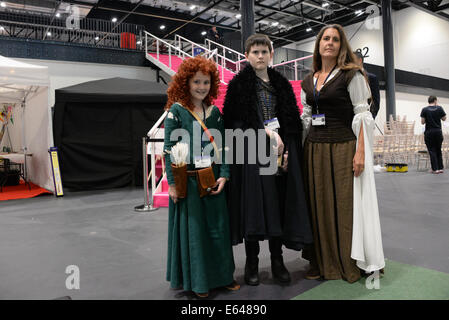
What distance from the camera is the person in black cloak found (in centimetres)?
192

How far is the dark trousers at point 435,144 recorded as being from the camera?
7.24m

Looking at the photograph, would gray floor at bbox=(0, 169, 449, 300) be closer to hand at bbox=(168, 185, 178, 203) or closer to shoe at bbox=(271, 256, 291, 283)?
shoe at bbox=(271, 256, 291, 283)

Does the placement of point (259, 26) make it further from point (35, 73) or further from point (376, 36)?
point (35, 73)

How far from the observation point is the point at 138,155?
22.5ft

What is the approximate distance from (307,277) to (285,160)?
77 cm

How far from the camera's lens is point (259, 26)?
58.2ft

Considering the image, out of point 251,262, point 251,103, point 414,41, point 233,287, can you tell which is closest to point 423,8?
point 414,41

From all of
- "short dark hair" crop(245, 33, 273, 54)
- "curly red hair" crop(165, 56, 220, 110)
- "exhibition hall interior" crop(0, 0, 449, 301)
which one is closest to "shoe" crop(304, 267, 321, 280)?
"exhibition hall interior" crop(0, 0, 449, 301)

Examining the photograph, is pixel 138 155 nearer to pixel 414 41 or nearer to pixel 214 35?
pixel 214 35

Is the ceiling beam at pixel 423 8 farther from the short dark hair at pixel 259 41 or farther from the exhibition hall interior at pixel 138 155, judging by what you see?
the short dark hair at pixel 259 41

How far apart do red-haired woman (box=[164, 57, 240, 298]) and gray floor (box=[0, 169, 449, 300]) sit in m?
0.15

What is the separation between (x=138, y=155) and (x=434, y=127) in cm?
635
